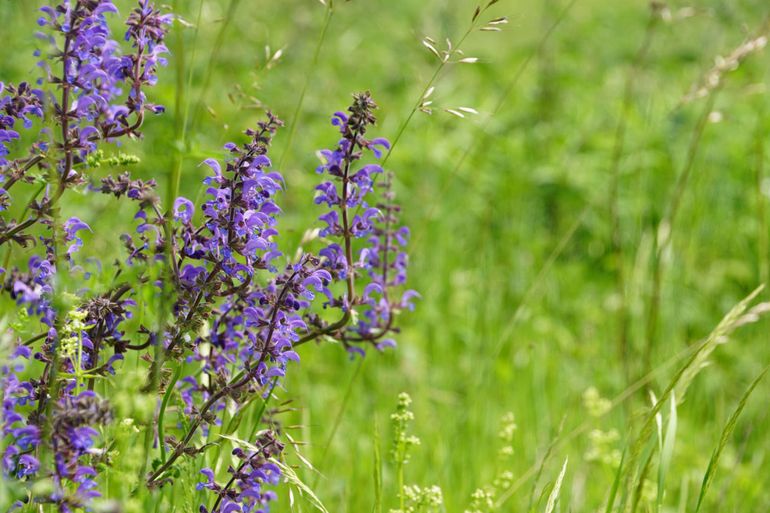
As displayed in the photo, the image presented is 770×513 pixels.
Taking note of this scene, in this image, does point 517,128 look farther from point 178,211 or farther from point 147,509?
point 147,509

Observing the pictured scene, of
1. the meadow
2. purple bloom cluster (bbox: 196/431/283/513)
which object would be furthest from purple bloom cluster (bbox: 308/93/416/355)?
purple bloom cluster (bbox: 196/431/283/513)

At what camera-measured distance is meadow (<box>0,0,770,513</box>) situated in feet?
9.67

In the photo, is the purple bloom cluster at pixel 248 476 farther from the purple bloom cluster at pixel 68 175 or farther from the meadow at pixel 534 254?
the purple bloom cluster at pixel 68 175

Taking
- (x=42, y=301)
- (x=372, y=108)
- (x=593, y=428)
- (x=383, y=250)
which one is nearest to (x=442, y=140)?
(x=593, y=428)

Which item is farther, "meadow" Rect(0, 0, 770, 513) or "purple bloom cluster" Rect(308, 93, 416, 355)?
"meadow" Rect(0, 0, 770, 513)

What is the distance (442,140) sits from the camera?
550 cm

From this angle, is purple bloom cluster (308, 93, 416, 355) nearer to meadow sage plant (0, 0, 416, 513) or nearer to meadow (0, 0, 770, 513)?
meadow sage plant (0, 0, 416, 513)

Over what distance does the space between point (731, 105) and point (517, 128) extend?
1.29 metres

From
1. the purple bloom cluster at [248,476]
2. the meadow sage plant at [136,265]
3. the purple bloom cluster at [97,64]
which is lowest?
the purple bloom cluster at [248,476]

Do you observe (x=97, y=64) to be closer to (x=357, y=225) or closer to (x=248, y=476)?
(x=357, y=225)

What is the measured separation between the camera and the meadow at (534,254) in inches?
116

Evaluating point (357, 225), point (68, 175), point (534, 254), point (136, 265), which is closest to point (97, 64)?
point (68, 175)

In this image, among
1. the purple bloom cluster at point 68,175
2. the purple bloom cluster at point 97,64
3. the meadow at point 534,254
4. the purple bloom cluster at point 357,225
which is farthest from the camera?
the meadow at point 534,254

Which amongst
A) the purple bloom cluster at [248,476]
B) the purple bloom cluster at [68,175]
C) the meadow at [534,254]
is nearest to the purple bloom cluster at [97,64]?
the purple bloom cluster at [68,175]
